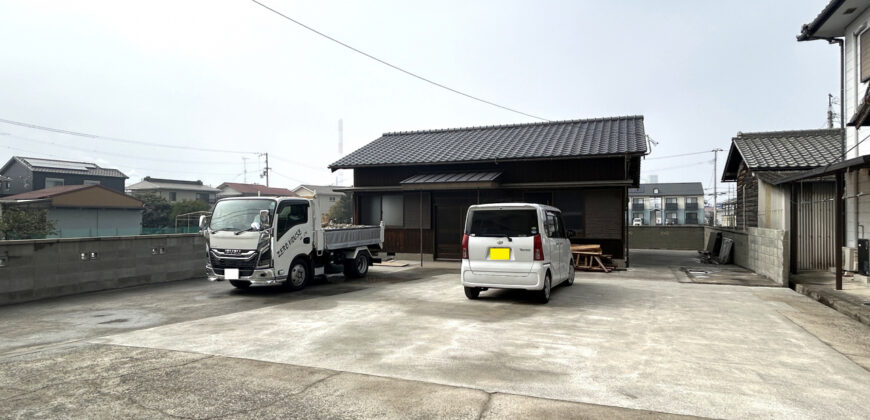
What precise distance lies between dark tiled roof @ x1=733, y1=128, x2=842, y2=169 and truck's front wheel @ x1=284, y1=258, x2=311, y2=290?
1298cm

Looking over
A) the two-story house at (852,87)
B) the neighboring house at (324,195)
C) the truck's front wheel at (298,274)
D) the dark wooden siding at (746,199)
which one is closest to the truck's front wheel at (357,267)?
the truck's front wheel at (298,274)

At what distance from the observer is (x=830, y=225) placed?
11.5 metres

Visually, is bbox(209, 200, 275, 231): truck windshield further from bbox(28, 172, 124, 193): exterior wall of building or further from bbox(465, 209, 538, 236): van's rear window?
bbox(28, 172, 124, 193): exterior wall of building

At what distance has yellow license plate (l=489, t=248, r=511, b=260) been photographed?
24.4ft

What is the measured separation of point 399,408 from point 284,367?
1538 mm

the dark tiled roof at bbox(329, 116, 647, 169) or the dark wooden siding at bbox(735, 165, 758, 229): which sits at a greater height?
the dark tiled roof at bbox(329, 116, 647, 169)

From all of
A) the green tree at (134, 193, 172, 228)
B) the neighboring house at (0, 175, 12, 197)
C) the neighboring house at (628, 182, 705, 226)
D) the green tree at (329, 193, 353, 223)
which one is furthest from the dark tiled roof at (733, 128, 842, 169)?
the neighboring house at (0, 175, 12, 197)

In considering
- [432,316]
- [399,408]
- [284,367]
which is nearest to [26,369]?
[284,367]

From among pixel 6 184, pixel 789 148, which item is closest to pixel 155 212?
pixel 6 184

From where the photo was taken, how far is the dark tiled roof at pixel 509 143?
47.7 ft

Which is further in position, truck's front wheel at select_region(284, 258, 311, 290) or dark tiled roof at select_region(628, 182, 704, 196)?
dark tiled roof at select_region(628, 182, 704, 196)

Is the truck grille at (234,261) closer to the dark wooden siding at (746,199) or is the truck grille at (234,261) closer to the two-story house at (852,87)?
the two-story house at (852,87)

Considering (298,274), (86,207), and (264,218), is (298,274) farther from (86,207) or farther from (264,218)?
(86,207)

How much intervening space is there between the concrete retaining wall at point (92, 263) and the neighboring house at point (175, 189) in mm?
46356
